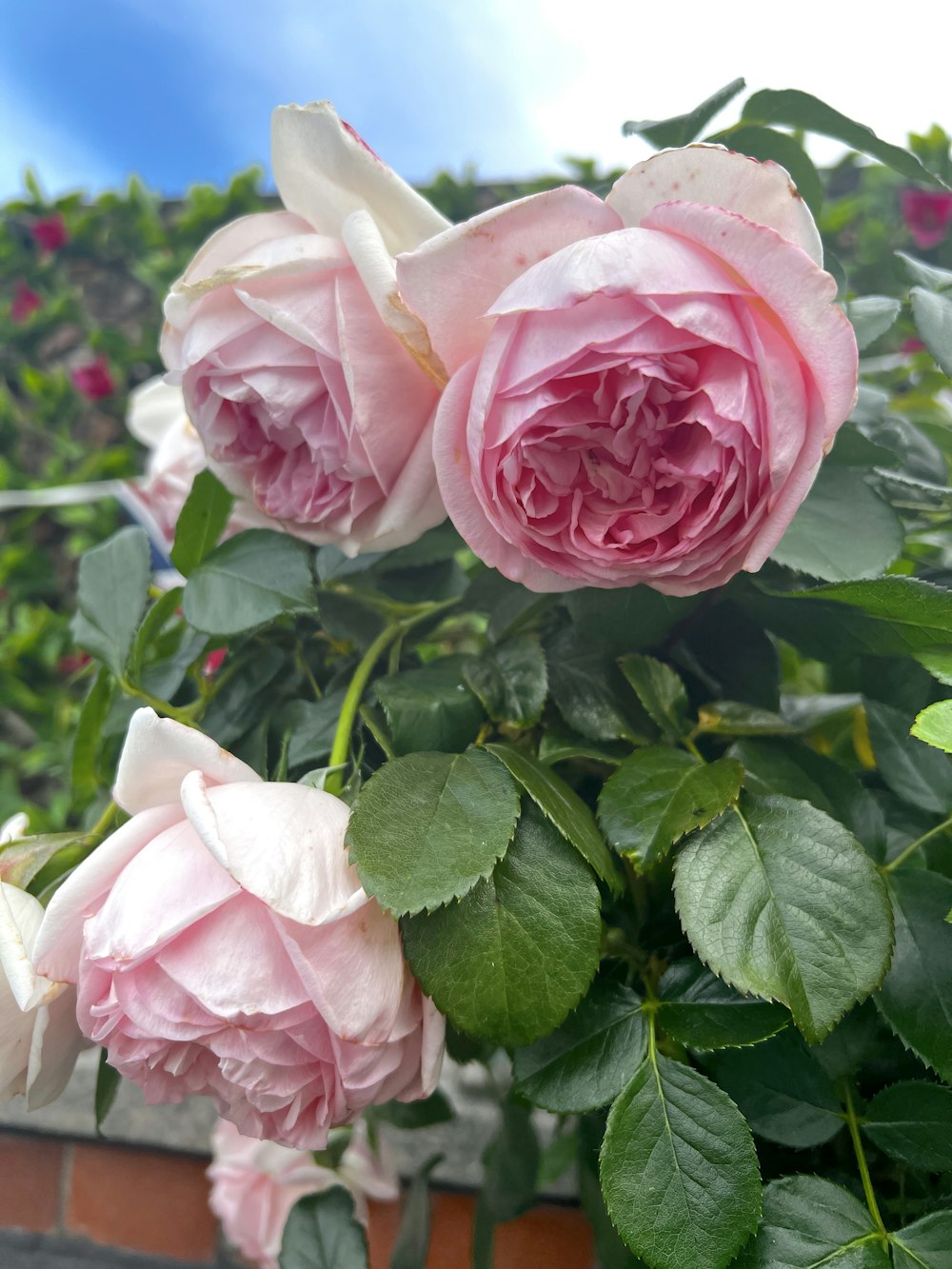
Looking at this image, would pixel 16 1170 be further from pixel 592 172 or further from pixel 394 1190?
pixel 592 172

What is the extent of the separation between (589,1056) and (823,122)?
1.22 feet

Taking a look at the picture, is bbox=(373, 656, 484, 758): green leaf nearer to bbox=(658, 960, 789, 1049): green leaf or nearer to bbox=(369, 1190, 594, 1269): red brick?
bbox=(658, 960, 789, 1049): green leaf

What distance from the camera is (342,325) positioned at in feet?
0.92

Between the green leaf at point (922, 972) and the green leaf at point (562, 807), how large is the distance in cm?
10

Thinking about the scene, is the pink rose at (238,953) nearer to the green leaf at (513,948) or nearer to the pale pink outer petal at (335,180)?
the green leaf at (513,948)

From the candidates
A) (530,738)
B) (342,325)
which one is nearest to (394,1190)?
(530,738)

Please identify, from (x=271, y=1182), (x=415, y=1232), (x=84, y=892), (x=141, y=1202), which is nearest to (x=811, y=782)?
(x=84, y=892)

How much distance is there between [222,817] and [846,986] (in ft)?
0.59

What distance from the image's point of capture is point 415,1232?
0.50 metres

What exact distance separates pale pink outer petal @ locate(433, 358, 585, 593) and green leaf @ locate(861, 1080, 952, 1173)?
201mm

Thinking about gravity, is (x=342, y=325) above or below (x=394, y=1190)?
above

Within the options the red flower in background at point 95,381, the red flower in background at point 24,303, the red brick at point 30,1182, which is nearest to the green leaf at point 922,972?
the red brick at point 30,1182

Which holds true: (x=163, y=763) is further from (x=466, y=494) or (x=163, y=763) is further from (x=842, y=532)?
(x=842, y=532)

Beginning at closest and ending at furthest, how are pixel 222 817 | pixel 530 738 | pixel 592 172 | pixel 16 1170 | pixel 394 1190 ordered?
pixel 222 817
pixel 530 738
pixel 394 1190
pixel 16 1170
pixel 592 172
